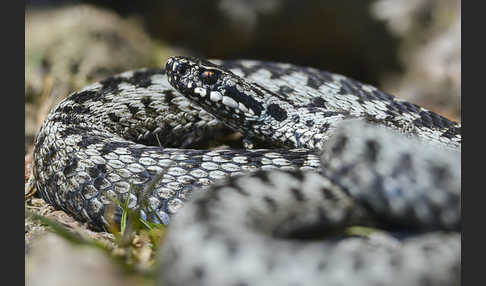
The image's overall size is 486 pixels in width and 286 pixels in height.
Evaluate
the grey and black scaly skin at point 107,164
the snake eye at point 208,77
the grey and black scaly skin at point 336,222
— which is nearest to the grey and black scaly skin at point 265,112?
the snake eye at point 208,77

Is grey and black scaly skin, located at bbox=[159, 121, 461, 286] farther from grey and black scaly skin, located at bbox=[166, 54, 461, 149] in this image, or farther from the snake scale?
grey and black scaly skin, located at bbox=[166, 54, 461, 149]

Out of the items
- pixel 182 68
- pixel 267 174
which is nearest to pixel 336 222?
pixel 267 174

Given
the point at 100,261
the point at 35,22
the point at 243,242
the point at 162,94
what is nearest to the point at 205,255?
the point at 243,242

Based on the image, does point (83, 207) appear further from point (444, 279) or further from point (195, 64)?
point (444, 279)

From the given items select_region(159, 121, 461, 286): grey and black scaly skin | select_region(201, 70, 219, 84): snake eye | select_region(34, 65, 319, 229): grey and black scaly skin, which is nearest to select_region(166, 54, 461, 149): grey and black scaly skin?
select_region(201, 70, 219, 84): snake eye

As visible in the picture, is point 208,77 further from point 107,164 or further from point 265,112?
point 107,164

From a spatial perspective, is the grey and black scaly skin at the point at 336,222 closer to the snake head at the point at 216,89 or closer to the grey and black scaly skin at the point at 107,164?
the grey and black scaly skin at the point at 107,164
